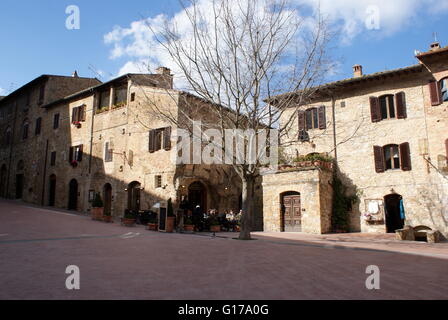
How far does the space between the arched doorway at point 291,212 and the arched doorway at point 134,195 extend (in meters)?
9.06

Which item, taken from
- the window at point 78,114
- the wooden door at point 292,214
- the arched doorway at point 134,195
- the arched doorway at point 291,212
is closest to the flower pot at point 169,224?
the arched doorway at point 134,195

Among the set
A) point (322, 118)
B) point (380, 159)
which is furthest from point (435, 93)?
point (322, 118)

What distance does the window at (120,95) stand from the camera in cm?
2280

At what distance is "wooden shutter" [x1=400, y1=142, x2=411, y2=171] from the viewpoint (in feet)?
55.6

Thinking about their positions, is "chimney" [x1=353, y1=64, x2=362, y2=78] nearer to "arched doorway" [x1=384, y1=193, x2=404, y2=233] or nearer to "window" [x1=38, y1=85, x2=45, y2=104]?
"arched doorway" [x1=384, y1=193, x2=404, y2=233]

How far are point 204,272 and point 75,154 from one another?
21979 millimetres

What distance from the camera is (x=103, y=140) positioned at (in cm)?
2341

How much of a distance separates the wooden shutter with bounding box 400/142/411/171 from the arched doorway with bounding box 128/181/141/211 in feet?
49.8

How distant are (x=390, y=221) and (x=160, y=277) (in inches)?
644

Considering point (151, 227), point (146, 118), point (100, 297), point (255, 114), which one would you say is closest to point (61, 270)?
point (100, 297)

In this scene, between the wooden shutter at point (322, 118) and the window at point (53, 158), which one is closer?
the wooden shutter at point (322, 118)

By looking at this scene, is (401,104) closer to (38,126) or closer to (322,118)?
(322,118)

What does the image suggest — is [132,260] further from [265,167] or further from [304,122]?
[304,122]

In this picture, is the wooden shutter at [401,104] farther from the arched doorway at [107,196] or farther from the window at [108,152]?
the arched doorway at [107,196]
